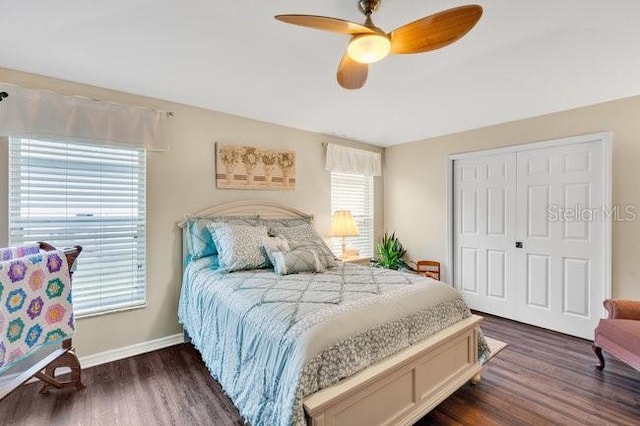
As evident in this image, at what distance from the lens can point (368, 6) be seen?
153 centimetres

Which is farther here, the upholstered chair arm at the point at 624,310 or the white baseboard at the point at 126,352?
the white baseboard at the point at 126,352

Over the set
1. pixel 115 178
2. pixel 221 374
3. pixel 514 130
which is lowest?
pixel 221 374

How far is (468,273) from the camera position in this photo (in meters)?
3.87

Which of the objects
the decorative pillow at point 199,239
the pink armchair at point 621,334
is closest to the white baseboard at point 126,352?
the decorative pillow at point 199,239

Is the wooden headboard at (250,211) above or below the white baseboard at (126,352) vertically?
above

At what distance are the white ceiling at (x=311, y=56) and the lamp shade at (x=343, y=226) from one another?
1259mm

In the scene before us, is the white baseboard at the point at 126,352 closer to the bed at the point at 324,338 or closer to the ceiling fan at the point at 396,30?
the bed at the point at 324,338

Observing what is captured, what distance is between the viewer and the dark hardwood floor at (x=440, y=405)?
72.6 inches

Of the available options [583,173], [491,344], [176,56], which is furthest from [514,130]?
[176,56]

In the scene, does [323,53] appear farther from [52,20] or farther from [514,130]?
[514,130]

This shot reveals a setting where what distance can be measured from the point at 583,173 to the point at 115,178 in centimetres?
447

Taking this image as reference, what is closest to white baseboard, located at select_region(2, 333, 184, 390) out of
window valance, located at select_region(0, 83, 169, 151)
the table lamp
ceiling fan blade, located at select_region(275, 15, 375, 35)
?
window valance, located at select_region(0, 83, 169, 151)

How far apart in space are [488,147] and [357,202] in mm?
1863

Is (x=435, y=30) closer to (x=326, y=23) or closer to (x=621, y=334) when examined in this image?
(x=326, y=23)
